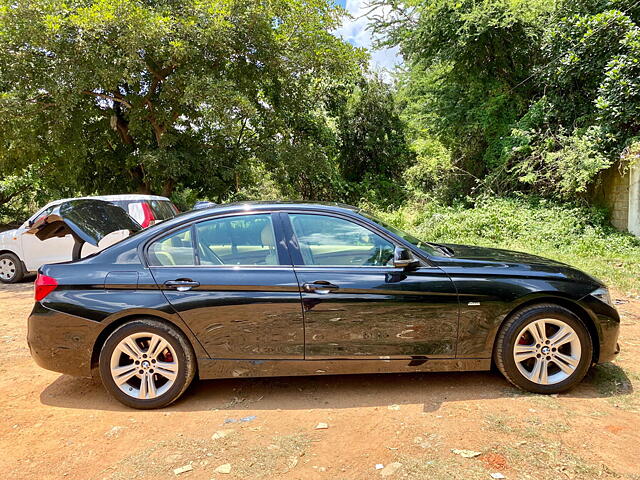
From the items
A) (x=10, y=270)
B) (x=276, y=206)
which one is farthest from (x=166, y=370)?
(x=10, y=270)

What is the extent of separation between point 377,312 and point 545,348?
1.32 m

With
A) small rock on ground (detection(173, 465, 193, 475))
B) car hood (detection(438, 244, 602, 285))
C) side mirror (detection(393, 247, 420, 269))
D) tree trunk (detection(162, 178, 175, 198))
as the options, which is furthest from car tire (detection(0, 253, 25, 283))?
car hood (detection(438, 244, 602, 285))

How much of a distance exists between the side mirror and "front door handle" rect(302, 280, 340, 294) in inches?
19.1

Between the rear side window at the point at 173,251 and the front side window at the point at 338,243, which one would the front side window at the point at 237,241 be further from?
the front side window at the point at 338,243

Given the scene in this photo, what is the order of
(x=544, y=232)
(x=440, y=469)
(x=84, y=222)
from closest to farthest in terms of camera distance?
(x=440, y=469)
(x=84, y=222)
(x=544, y=232)

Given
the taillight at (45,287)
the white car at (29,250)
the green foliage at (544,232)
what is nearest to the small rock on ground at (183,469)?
the taillight at (45,287)

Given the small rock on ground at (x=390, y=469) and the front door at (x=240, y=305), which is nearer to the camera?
the small rock on ground at (x=390, y=469)

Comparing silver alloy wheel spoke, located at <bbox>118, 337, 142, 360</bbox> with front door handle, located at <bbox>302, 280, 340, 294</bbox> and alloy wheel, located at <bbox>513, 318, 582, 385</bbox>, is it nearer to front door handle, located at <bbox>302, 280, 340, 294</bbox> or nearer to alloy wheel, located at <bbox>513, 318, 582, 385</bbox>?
front door handle, located at <bbox>302, 280, 340, 294</bbox>

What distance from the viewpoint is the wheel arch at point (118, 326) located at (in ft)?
10.7

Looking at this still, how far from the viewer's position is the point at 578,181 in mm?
10641

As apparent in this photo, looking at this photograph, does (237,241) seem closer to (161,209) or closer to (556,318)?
(556,318)

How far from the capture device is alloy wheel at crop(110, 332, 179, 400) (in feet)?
10.7

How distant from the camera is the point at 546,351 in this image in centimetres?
329

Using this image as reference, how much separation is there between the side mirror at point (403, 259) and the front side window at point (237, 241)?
3.04ft
